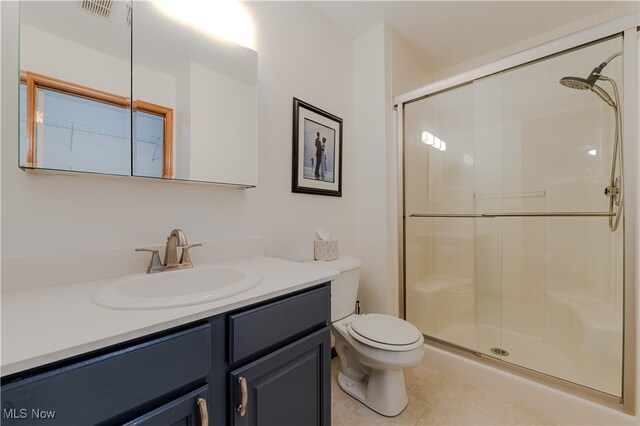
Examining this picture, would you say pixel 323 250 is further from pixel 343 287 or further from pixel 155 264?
pixel 155 264

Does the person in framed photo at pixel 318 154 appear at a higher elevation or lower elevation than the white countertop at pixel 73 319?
higher

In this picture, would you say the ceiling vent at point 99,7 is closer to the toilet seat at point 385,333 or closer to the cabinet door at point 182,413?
the cabinet door at point 182,413

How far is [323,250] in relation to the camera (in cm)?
166

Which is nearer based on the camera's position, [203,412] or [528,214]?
[203,412]

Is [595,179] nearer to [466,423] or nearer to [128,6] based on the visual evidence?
[466,423]

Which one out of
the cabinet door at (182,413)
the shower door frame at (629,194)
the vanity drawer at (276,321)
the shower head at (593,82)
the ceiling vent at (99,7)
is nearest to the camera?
the cabinet door at (182,413)

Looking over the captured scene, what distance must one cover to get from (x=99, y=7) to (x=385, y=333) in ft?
5.79

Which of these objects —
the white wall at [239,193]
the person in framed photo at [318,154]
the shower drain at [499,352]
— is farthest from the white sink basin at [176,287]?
the shower drain at [499,352]

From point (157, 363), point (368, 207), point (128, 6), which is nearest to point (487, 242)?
point (368, 207)

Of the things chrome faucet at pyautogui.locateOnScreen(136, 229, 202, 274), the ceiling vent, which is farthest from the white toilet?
the ceiling vent

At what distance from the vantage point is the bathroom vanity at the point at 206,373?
1.61 feet

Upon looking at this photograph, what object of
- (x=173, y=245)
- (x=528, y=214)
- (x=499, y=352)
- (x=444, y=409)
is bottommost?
(x=444, y=409)

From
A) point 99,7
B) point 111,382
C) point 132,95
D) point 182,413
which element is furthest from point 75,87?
point 182,413

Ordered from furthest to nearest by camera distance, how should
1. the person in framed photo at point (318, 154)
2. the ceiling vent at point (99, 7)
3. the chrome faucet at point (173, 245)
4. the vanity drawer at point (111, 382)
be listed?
1. the person in framed photo at point (318, 154)
2. the chrome faucet at point (173, 245)
3. the ceiling vent at point (99, 7)
4. the vanity drawer at point (111, 382)
